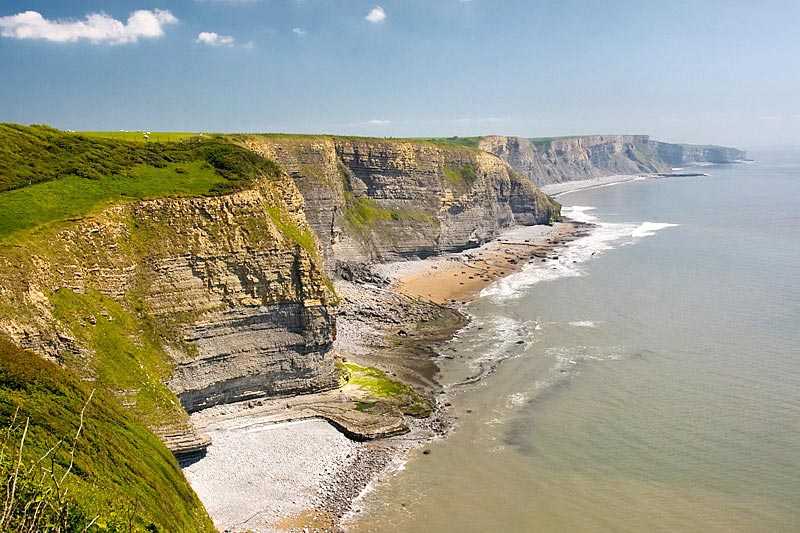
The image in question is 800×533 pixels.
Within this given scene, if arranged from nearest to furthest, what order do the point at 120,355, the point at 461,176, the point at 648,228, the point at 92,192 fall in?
the point at 120,355, the point at 92,192, the point at 461,176, the point at 648,228

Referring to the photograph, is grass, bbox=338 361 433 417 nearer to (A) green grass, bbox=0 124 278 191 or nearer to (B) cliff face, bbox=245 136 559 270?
(A) green grass, bbox=0 124 278 191

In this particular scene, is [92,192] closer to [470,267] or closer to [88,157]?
[88,157]

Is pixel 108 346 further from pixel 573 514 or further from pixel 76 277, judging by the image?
pixel 573 514

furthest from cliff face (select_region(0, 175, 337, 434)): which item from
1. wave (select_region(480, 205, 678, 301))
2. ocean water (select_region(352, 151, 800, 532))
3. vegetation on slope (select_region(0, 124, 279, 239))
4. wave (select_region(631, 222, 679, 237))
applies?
wave (select_region(631, 222, 679, 237))

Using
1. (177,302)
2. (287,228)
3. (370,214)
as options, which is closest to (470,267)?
(370,214)

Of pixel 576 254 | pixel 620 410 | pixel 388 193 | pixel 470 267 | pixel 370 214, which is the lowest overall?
pixel 620 410

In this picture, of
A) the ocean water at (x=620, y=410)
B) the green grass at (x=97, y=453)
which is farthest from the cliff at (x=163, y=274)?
the ocean water at (x=620, y=410)
